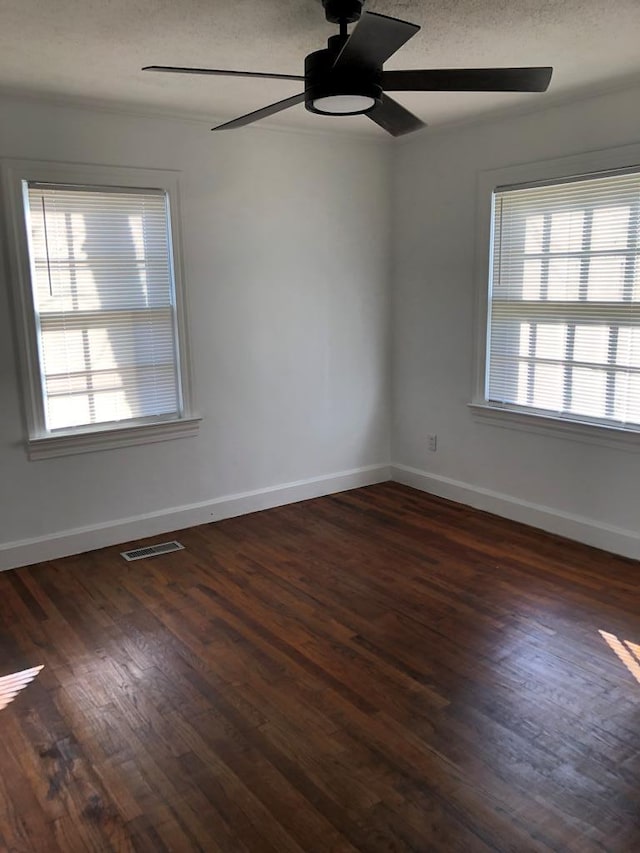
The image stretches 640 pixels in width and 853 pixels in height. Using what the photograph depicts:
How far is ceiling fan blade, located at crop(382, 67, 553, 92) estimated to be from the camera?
221 cm

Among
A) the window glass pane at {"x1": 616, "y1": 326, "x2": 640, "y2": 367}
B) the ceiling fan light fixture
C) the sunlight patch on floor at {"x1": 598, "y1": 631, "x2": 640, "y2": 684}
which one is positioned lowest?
the sunlight patch on floor at {"x1": 598, "y1": 631, "x2": 640, "y2": 684}

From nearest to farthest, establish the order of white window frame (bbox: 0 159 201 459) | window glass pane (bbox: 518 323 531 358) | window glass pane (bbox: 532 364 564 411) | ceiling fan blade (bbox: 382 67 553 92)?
ceiling fan blade (bbox: 382 67 553 92), white window frame (bbox: 0 159 201 459), window glass pane (bbox: 532 364 564 411), window glass pane (bbox: 518 323 531 358)

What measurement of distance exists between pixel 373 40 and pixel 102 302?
2.39 metres

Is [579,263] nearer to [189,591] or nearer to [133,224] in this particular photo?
[133,224]

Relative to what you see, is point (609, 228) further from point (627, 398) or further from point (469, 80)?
point (469, 80)

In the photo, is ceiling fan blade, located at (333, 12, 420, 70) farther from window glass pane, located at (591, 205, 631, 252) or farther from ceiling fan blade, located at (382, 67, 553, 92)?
window glass pane, located at (591, 205, 631, 252)

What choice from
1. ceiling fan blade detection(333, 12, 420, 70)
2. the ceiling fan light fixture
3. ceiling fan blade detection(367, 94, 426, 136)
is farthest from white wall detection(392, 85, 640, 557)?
ceiling fan blade detection(333, 12, 420, 70)

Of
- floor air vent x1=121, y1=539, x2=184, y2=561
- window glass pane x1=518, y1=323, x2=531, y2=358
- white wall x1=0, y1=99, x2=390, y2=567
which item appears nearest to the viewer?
white wall x1=0, y1=99, x2=390, y2=567

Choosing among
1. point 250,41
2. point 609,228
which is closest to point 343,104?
point 250,41

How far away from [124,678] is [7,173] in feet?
8.49

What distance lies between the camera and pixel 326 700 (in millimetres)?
2545

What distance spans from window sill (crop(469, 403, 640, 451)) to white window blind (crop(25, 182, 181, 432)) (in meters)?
2.07

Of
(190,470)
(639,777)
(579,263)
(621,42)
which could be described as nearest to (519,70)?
(621,42)

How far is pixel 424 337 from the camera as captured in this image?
4.89 meters
